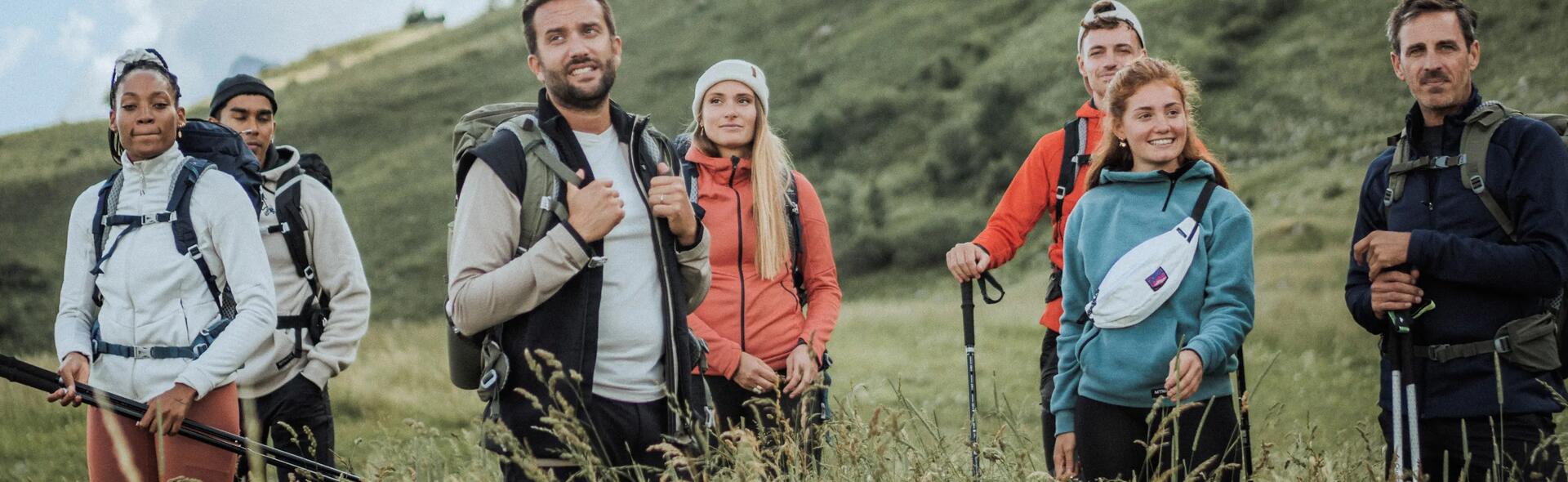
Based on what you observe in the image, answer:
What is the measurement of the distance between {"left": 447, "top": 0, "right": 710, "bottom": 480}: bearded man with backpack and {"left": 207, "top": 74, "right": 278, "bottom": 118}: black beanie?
3001 mm

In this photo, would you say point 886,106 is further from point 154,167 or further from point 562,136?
point 562,136

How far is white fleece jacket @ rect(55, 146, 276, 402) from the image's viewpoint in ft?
14.7

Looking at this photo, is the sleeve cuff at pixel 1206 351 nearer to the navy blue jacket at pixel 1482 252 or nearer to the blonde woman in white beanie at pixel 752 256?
the navy blue jacket at pixel 1482 252

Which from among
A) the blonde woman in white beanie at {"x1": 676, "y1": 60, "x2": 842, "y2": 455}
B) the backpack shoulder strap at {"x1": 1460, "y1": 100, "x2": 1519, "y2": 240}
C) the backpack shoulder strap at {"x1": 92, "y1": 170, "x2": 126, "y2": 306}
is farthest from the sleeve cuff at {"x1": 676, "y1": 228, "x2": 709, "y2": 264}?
the backpack shoulder strap at {"x1": 1460, "y1": 100, "x2": 1519, "y2": 240}

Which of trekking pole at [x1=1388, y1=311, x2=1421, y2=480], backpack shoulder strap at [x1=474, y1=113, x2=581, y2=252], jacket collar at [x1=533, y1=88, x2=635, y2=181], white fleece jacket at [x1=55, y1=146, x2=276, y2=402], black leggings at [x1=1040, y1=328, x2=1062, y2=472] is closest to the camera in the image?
backpack shoulder strap at [x1=474, y1=113, x2=581, y2=252]

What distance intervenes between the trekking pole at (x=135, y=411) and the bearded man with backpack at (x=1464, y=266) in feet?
12.4

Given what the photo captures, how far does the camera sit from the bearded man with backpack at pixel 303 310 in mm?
5746

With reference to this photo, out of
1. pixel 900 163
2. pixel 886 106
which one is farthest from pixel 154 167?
pixel 886 106

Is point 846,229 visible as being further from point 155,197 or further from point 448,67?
point 155,197

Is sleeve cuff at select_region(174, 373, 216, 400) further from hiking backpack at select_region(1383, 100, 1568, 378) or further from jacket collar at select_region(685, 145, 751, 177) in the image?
hiking backpack at select_region(1383, 100, 1568, 378)

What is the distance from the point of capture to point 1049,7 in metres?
61.5

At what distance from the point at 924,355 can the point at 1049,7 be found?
152ft

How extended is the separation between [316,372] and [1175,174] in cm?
383

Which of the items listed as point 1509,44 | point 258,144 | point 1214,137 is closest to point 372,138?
point 1214,137
